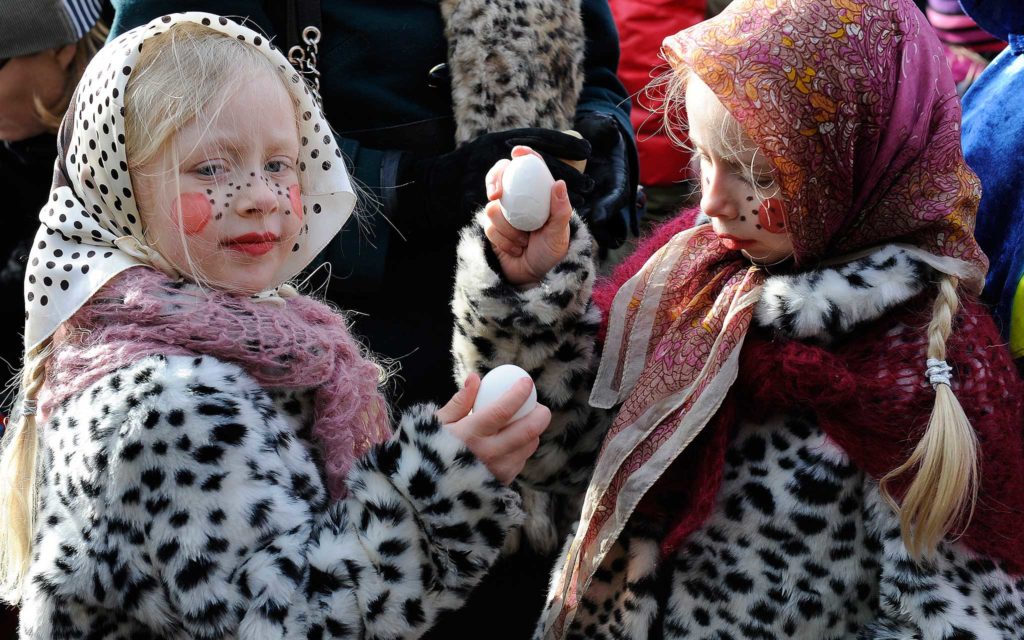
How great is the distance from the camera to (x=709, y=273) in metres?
2.08

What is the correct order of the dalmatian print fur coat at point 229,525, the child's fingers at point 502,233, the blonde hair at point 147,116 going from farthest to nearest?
1. the child's fingers at point 502,233
2. the blonde hair at point 147,116
3. the dalmatian print fur coat at point 229,525

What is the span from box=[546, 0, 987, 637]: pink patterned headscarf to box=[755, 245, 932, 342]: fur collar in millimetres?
44

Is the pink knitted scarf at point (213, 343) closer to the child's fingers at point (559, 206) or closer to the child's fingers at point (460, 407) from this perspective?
the child's fingers at point (460, 407)

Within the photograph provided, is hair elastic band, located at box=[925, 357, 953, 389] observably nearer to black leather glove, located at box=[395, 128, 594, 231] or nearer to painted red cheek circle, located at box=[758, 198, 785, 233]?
painted red cheek circle, located at box=[758, 198, 785, 233]

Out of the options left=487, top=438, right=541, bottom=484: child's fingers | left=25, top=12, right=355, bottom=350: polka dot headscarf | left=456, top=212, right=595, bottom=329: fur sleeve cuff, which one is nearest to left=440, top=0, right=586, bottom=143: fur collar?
left=456, top=212, right=595, bottom=329: fur sleeve cuff

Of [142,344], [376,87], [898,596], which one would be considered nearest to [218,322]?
[142,344]

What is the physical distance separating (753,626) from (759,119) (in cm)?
88

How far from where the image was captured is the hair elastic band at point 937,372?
5.68 feet

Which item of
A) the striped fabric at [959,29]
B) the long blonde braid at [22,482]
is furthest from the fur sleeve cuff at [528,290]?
the striped fabric at [959,29]

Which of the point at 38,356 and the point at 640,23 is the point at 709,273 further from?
the point at 640,23

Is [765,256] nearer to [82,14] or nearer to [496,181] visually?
[496,181]

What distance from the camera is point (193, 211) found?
1.78 metres

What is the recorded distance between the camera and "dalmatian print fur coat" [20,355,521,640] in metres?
1.54

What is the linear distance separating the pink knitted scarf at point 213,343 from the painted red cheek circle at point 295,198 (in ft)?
0.58
